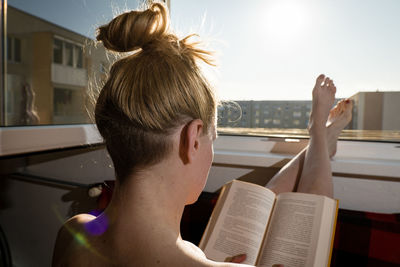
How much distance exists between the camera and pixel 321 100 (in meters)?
1.04

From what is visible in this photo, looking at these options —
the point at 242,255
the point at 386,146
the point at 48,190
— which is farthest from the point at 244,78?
the point at 48,190

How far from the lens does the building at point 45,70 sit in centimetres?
79

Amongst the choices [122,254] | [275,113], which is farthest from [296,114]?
[122,254]

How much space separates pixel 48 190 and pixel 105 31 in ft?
3.73

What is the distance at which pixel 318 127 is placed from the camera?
3.23 ft

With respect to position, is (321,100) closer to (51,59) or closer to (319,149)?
(319,149)

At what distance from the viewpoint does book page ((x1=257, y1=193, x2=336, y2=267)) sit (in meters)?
0.62

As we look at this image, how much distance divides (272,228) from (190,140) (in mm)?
407

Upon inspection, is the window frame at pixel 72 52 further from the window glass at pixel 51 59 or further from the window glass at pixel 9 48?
the window glass at pixel 9 48

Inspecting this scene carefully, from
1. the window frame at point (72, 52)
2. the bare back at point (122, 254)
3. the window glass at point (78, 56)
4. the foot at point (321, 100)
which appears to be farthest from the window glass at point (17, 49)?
the foot at point (321, 100)

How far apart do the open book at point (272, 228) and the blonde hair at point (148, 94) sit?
0.36m

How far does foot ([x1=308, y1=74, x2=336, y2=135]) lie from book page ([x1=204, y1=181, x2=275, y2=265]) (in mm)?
386

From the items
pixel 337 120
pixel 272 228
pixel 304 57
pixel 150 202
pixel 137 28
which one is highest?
pixel 304 57

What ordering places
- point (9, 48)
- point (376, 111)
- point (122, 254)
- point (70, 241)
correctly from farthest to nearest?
1. point (376, 111)
2. point (9, 48)
3. point (70, 241)
4. point (122, 254)
